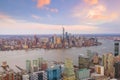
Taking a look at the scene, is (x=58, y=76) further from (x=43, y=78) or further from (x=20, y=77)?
(x=20, y=77)

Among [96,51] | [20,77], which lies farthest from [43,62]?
[96,51]

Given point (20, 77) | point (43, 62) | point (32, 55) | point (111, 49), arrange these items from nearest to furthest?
point (20, 77) < point (43, 62) < point (32, 55) < point (111, 49)

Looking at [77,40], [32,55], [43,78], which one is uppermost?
[77,40]

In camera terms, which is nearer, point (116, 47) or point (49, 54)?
point (49, 54)

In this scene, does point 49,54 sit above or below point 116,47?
below

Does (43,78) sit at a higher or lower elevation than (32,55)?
lower

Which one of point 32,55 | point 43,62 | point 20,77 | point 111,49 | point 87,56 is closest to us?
point 20,77

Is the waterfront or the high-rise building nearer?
the waterfront

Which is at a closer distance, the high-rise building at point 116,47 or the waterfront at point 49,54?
the waterfront at point 49,54
